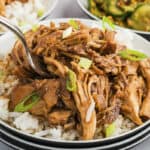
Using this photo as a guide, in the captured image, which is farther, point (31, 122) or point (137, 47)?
point (137, 47)

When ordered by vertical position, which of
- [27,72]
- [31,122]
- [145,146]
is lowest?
[145,146]

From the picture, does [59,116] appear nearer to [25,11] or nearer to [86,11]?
[86,11]

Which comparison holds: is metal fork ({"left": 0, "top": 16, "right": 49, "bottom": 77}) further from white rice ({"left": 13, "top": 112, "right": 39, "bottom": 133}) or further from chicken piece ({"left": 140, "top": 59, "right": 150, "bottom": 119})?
chicken piece ({"left": 140, "top": 59, "right": 150, "bottom": 119})

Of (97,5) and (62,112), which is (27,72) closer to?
(62,112)

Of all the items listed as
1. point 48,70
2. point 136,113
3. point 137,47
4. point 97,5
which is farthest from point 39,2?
point 136,113

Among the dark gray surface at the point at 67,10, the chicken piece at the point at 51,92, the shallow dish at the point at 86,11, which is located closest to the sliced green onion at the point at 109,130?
the chicken piece at the point at 51,92

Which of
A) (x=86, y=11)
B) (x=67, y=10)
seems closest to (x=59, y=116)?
(x=86, y=11)
